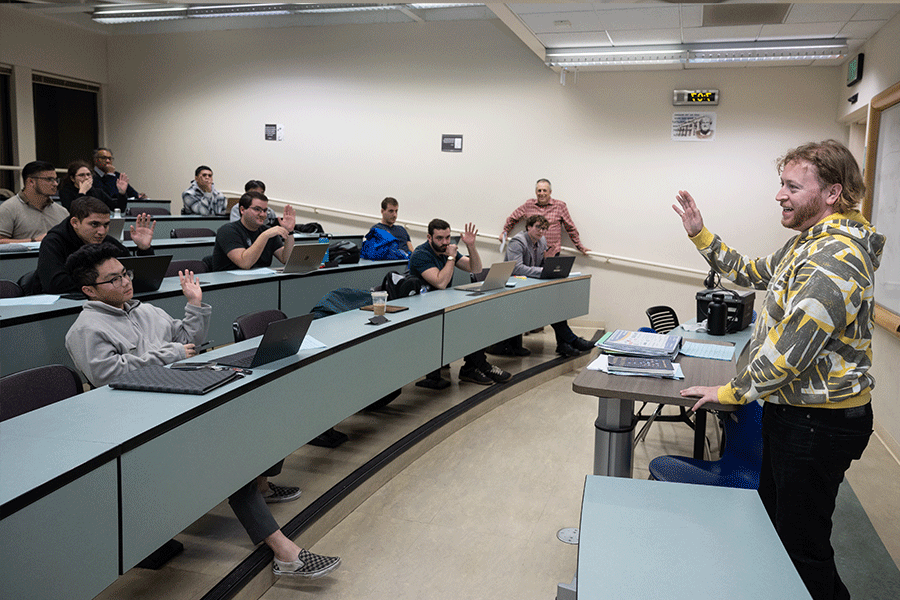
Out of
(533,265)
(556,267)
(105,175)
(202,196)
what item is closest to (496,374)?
(556,267)

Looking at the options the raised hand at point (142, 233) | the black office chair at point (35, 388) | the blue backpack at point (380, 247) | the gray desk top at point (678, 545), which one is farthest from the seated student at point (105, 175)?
the gray desk top at point (678, 545)

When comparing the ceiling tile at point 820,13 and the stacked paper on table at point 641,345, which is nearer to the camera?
the stacked paper on table at point 641,345

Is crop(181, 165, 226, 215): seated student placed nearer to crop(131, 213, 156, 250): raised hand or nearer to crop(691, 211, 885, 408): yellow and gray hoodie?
crop(131, 213, 156, 250): raised hand

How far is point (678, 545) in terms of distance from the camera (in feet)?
4.86

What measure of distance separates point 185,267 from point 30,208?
1.37 meters

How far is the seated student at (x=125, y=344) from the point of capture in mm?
2422

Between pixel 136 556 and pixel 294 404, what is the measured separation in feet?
2.89

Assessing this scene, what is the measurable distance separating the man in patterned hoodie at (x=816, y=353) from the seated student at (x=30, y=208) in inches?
186

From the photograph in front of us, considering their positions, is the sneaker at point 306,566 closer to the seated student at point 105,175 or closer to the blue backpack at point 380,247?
the blue backpack at point 380,247

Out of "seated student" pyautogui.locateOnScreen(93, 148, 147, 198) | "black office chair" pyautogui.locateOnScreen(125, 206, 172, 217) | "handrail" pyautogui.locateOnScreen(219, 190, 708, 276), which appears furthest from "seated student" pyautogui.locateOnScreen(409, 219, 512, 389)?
"black office chair" pyautogui.locateOnScreen(125, 206, 172, 217)

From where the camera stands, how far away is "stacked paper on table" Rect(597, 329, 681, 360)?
257cm

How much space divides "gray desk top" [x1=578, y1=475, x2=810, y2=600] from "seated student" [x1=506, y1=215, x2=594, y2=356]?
415cm

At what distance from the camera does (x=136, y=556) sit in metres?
1.76

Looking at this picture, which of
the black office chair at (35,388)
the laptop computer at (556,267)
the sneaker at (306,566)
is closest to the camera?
the black office chair at (35,388)
